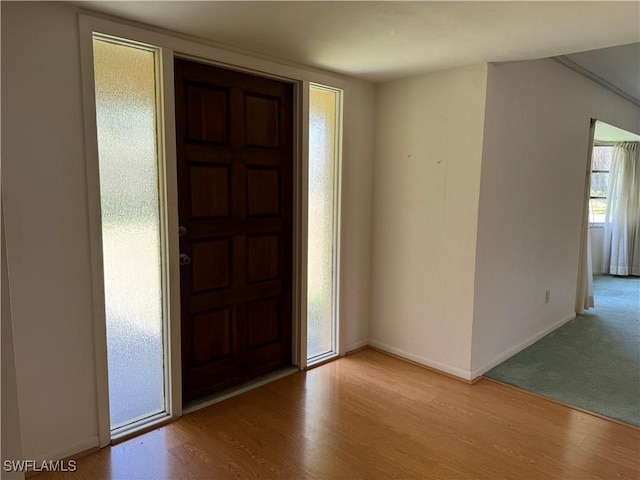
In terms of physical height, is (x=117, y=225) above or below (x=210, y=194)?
below

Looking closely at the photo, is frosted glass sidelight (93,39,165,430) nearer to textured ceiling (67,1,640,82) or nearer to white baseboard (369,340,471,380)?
textured ceiling (67,1,640,82)

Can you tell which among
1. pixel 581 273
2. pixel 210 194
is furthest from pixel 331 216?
pixel 581 273

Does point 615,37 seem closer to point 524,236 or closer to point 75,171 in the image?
point 524,236

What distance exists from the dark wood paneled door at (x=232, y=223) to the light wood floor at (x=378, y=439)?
33 centimetres

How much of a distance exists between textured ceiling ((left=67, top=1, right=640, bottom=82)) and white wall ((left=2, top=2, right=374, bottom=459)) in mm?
288

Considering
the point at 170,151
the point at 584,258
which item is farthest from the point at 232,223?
the point at 584,258

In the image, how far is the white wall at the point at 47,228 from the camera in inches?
76.6

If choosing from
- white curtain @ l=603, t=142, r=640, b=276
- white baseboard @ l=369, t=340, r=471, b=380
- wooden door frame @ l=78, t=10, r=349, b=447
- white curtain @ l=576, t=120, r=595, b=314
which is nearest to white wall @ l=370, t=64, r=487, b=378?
white baseboard @ l=369, t=340, r=471, b=380

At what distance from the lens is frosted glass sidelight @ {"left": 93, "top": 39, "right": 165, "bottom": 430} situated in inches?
89.7

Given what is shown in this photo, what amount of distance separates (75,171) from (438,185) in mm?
2323

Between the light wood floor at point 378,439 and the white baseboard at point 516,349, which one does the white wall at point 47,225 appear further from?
the white baseboard at point 516,349

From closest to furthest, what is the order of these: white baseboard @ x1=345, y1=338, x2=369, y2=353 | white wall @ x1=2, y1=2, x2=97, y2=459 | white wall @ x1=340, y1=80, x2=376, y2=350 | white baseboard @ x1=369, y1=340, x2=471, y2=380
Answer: white wall @ x1=2, y1=2, x2=97, y2=459
white baseboard @ x1=369, y1=340, x2=471, y2=380
white wall @ x1=340, y1=80, x2=376, y2=350
white baseboard @ x1=345, y1=338, x2=369, y2=353

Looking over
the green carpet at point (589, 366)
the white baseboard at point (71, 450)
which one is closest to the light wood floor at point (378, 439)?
the white baseboard at point (71, 450)

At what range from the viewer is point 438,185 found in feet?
10.6
